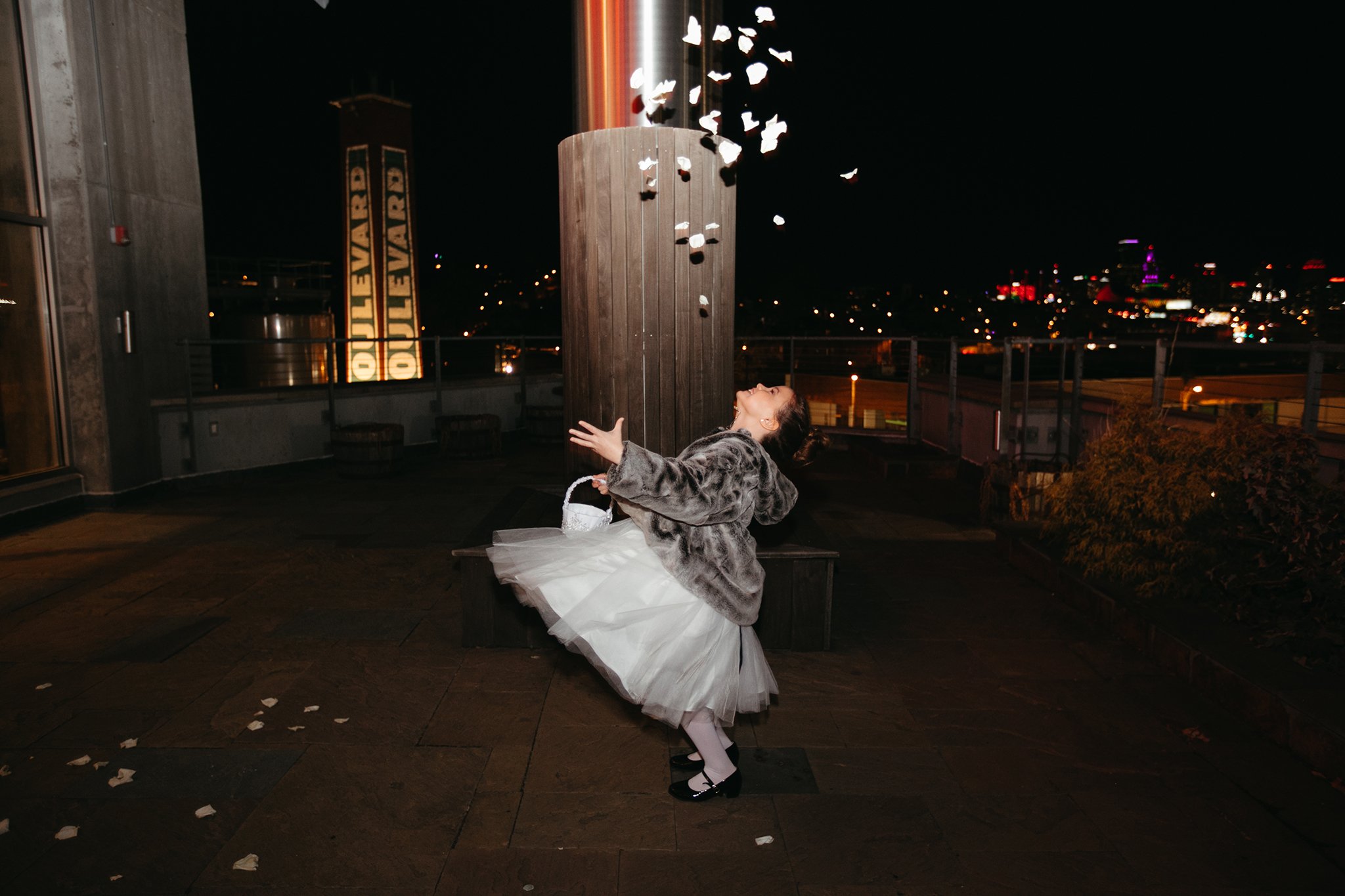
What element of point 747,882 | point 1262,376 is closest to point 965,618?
point 747,882

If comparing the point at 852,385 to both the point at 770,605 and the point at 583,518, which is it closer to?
the point at 770,605

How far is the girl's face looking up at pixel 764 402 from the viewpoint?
3197 millimetres

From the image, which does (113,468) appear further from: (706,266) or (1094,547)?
(1094,547)

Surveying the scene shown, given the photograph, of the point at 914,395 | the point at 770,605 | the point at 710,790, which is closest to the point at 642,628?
the point at 710,790

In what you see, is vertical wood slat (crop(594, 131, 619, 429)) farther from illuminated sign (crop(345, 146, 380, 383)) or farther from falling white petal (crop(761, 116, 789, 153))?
illuminated sign (crop(345, 146, 380, 383))

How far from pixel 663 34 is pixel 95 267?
6585 mm

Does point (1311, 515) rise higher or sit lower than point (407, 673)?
higher

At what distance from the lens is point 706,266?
516cm

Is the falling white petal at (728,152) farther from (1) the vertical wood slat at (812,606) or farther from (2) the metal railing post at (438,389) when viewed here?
(2) the metal railing post at (438,389)

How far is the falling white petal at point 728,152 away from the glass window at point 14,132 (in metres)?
7.12

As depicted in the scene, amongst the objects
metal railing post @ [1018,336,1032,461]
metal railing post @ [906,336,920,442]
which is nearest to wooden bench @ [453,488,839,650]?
metal railing post @ [1018,336,1032,461]

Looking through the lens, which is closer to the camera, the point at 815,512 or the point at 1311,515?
the point at 1311,515

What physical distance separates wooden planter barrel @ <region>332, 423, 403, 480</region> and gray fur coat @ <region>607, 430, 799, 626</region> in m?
7.77

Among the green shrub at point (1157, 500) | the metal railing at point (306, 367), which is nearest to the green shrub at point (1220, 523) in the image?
the green shrub at point (1157, 500)
